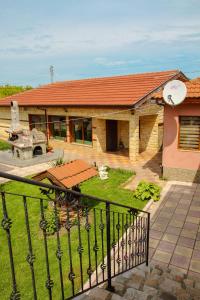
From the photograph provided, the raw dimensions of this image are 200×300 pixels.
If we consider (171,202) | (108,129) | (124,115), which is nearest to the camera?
(171,202)

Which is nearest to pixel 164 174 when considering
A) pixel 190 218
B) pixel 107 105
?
pixel 190 218

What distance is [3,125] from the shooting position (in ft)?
78.3

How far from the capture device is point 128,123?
1720 cm

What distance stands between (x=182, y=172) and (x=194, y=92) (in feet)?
11.8

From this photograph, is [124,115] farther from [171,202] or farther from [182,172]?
[171,202]

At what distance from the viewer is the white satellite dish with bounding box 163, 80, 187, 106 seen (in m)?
9.73

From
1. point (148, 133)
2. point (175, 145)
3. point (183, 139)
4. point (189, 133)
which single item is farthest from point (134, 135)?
point (189, 133)

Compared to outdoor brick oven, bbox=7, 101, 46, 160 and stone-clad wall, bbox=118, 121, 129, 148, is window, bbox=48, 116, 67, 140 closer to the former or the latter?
outdoor brick oven, bbox=7, 101, 46, 160

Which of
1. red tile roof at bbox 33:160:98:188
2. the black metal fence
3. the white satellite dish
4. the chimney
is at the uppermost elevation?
the white satellite dish

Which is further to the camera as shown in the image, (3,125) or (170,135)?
(3,125)

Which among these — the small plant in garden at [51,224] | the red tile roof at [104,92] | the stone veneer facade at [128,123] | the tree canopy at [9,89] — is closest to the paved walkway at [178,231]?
the small plant in garden at [51,224]

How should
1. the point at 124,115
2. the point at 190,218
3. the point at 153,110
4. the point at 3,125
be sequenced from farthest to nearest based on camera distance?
the point at 3,125, the point at 153,110, the point at 124,115, the point at 190,218

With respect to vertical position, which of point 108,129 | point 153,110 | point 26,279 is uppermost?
point 153,110

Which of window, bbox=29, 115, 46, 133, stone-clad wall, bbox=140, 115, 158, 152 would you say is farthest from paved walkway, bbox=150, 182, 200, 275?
window, bbox=29, 115, 46, 133
